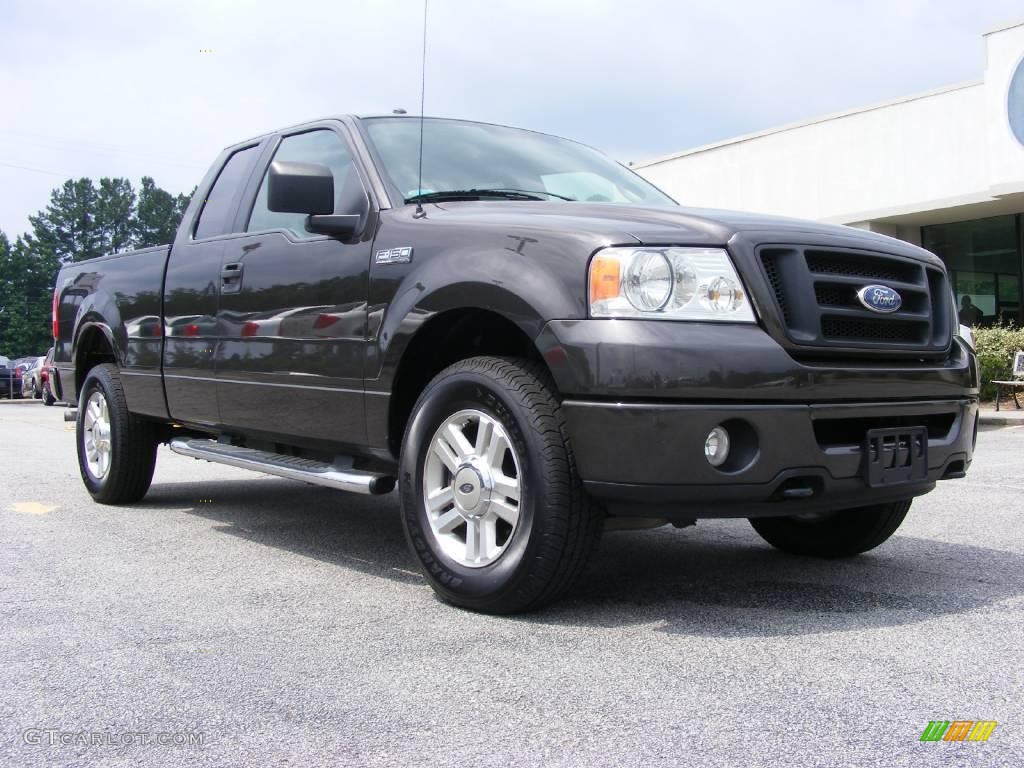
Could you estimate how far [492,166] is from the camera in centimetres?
465

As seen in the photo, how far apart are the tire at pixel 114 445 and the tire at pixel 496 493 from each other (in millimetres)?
2925

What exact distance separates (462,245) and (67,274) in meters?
4.20

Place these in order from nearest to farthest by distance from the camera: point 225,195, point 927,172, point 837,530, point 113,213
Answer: point 837,530
point 225,195
point 927,172
point 113,213

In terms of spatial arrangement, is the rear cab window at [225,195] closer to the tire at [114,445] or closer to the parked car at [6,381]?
the tire at [114,445]

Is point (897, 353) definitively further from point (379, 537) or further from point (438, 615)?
point (379, 537)

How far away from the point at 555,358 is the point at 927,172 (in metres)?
18.3

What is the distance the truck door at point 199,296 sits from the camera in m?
5.26

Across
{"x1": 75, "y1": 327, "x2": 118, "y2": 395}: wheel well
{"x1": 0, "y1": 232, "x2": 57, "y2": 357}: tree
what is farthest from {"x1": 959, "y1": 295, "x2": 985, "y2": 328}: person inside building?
{"x1": 0, "y1": 232, "x2": 57, "y2": 357}: tree

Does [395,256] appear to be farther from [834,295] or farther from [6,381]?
[6,381]

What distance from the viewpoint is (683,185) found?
2423 centimetres

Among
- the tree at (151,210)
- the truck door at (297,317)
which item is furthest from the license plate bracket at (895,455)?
the tree at (151,210)

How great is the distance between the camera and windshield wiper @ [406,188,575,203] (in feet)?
14.3

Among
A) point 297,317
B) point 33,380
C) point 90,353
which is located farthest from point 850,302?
point 33,380

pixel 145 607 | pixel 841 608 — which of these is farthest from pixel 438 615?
pixel 841 608
